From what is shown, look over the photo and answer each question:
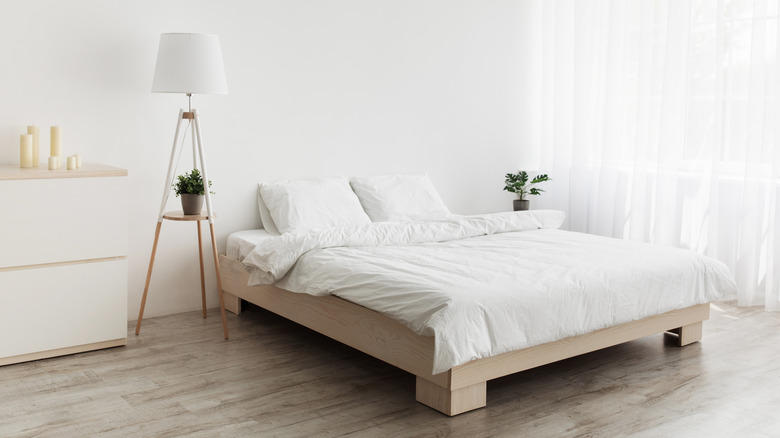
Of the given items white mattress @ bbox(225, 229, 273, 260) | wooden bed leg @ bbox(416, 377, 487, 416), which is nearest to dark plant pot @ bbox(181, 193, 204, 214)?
white mattress @ bbox(225, 229, 273, 260)

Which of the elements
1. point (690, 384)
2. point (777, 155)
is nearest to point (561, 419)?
point (690, 384)

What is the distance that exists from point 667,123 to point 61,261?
12.5 feet

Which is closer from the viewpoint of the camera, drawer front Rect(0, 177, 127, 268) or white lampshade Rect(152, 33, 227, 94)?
drawer front Rect(0, 177, 127, 268)

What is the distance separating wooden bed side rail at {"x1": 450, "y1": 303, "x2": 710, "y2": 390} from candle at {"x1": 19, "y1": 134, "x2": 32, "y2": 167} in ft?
7.51

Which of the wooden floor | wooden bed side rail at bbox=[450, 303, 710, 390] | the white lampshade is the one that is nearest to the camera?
the wooden floor

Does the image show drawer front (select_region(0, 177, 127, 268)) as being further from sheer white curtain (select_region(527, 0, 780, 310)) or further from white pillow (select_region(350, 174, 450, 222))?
sheer white curtain (select_region(527, 0, 780, 310))

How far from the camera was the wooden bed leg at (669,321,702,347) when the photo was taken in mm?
3777

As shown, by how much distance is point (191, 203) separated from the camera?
3.89m

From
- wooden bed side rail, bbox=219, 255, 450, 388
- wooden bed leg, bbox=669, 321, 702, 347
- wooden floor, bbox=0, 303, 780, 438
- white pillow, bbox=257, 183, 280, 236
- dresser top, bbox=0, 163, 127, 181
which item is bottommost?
wooden floor, bbox=0, 303, 780, 438

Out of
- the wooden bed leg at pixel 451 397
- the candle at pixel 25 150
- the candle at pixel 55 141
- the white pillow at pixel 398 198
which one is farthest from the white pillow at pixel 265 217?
the wooden bed leg at pixel 451 397

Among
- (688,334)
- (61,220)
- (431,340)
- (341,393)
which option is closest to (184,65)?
(61,220)

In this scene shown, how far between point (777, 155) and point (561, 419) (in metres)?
2.59

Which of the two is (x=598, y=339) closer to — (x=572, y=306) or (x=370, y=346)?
(x=572, y=306)

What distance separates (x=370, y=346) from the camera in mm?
3160
